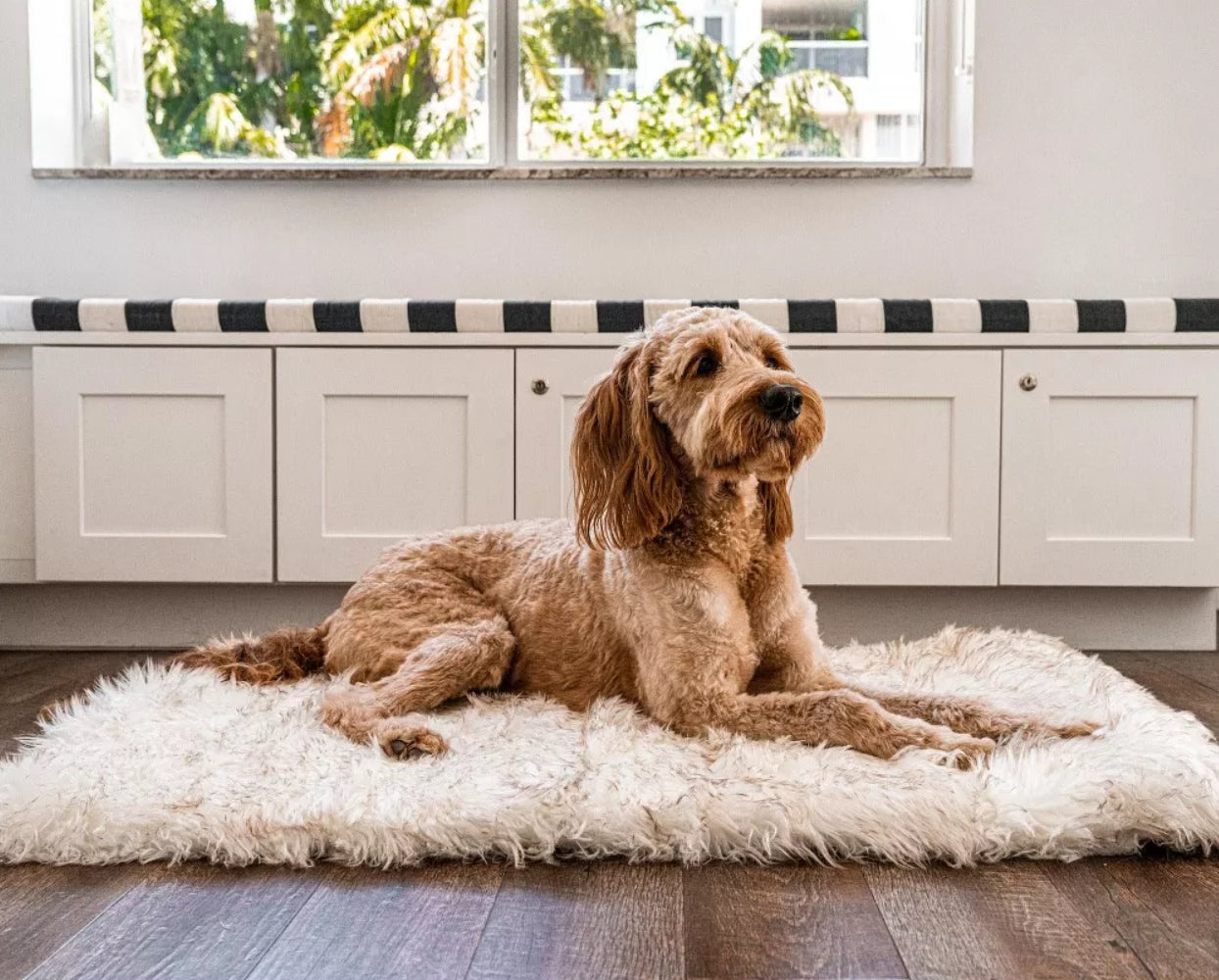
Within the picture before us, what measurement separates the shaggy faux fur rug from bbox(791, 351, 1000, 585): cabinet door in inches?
45.2

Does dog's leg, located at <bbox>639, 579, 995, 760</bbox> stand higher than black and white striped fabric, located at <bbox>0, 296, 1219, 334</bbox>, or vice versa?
black and white striped fabric, located at <bbox>0, 296, 1219, 334</bbox>

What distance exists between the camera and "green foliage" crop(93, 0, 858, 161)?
4.04 m

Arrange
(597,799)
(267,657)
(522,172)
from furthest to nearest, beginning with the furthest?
1. (522,172)
2. (267,657)
3. (597,799)

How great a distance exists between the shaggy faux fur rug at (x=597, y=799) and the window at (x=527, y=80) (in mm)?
2485

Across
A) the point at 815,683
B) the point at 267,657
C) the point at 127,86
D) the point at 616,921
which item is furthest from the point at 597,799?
the point at 127,86

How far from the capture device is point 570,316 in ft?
10.7

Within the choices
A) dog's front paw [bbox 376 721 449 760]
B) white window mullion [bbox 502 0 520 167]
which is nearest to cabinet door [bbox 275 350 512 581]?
white window mullion [bbox 502 0 520 167]

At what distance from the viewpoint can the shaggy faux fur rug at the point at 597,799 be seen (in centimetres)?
167

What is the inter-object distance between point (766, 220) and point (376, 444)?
147cm

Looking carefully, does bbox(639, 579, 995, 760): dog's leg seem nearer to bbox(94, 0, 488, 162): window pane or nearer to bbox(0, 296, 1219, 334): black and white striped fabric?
bbox(0, 296, 1219, 334): black and white striped fabric

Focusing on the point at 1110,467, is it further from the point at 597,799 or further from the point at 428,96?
the point at 428,96

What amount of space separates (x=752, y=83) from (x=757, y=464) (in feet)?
7.98

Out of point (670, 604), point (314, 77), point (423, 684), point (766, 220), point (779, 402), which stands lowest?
point (423, 684)

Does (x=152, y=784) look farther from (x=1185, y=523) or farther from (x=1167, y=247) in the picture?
(x=1167, y=247)
